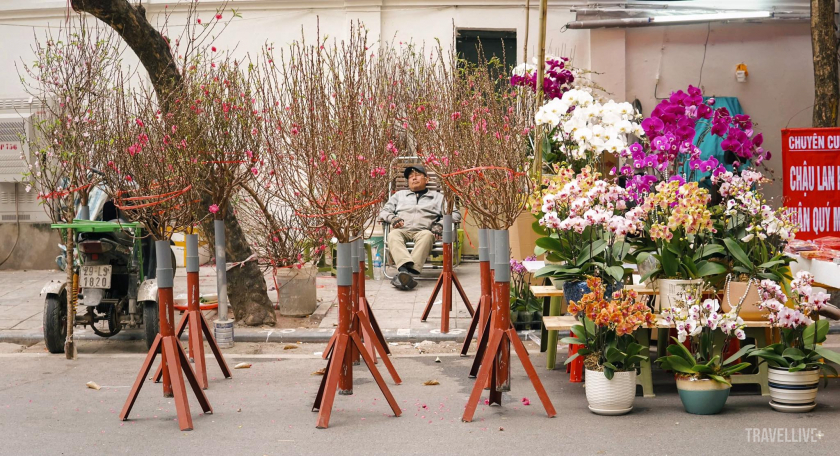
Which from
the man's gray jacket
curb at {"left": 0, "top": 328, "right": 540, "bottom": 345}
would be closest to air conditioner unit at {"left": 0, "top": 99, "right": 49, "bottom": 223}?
curb at {"left": 0, "top": 328, "right": 540, "bottom": 345}

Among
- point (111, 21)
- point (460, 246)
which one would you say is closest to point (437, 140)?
point (111, 21)

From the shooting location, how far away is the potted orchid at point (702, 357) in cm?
593

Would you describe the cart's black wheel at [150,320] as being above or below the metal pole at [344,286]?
below

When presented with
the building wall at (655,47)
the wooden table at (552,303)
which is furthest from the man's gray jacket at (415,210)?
the wooden table at (552,303)

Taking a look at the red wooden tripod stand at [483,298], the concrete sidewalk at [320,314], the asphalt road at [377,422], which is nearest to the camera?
the asphalt road at [377,422]

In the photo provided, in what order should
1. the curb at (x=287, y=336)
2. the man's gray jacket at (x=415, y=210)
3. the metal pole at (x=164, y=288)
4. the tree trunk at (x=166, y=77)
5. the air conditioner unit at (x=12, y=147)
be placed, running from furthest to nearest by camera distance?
the air conditioner unit at (x=12, y=147)
the man's gray jacket at (x=415, y=210)
the curb at (x=287, y=336)
the tree trunk at (x=166, y=77)
the metal pole at (x=164, y=288)

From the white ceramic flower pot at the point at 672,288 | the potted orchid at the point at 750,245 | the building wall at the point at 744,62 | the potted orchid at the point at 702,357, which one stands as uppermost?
the building wall at the point at 744,62

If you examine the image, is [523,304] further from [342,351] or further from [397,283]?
[342,351]

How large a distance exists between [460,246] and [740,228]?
7.96 metres

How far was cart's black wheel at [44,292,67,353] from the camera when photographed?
8375 millimetres

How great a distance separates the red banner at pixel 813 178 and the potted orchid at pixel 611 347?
499 centimetres

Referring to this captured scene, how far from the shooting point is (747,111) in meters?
14.8

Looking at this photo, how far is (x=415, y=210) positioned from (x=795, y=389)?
7306 millimetres

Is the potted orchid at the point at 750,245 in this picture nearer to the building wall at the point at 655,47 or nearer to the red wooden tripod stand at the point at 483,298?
the red wooden tripod stand at the point at 483,298
